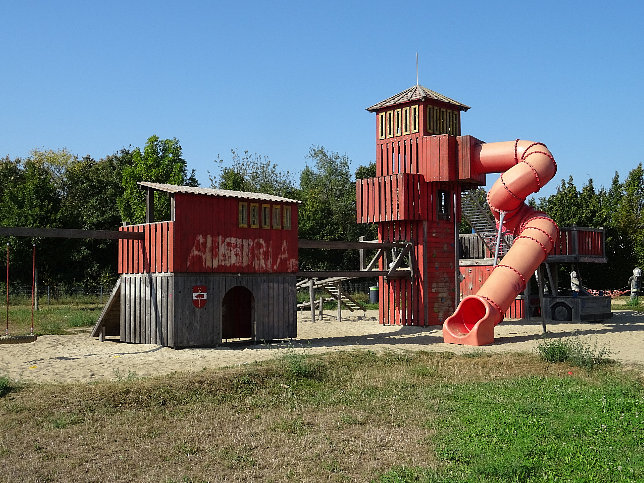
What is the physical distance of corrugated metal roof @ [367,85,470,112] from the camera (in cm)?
2853

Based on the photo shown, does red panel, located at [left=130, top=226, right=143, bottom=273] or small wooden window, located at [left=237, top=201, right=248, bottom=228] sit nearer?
small wooden window, located at [left=237, top=201, right=248, bottom=228]

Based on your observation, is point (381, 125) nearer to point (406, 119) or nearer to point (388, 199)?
point (406, 119)

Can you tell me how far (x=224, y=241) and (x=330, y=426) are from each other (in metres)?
10.9

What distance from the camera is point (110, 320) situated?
2320 cm

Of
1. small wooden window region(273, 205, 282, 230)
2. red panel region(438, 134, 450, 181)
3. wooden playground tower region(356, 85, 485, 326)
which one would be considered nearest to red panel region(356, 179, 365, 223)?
wooden playground tower region(356, 85, 485, 326)

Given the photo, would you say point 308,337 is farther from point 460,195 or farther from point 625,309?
point 625,309

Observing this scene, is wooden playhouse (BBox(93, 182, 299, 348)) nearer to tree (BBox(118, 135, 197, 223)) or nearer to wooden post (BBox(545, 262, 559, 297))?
wooden post (BBox(545, 262, 559, 297))

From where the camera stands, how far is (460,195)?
96.3 ft

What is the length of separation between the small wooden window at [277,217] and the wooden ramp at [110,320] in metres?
5.18

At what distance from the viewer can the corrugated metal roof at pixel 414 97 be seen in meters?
28.5

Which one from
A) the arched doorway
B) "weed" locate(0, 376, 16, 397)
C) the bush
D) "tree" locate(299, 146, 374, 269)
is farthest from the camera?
"tree" locate(299, 146, 374, 269)

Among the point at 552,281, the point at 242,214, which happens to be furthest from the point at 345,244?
the point at 552,281

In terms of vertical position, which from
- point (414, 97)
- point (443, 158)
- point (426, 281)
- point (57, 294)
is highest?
point (414, 97)

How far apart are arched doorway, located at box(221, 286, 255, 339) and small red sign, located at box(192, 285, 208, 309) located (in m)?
3.68
